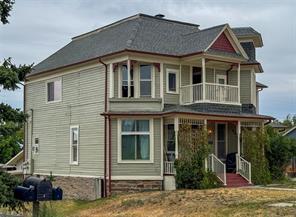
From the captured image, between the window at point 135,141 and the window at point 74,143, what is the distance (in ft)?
12.1

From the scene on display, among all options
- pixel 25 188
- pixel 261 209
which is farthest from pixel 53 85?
pixel 25 188

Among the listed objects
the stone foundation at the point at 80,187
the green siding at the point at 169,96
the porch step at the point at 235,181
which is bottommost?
the stone foundation at the point at 80,187

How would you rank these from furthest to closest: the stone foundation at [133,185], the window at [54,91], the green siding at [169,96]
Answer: the window at [54,91]
the green siding at [169,96]
the stone foundation at [133,185]

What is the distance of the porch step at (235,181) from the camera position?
86.5 ft

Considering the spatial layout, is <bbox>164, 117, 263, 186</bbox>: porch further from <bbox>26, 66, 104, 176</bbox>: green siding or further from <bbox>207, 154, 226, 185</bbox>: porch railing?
<bbox>26, 66, 104, 176</bbox>: green siding

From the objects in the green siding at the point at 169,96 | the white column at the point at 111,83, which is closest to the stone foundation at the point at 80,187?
the white column at the point at 111,83

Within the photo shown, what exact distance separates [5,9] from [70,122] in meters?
15.4

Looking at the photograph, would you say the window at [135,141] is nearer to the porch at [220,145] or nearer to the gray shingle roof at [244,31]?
the porch at [220,145]

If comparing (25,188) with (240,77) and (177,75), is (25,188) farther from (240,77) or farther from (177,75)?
(240,77)

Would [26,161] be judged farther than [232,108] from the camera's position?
Yes

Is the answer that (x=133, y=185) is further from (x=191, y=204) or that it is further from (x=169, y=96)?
(x=191, y=204)

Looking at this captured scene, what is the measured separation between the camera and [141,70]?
27.3 m

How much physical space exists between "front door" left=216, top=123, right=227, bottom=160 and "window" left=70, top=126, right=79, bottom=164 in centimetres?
762

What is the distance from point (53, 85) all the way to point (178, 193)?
11.8 m
